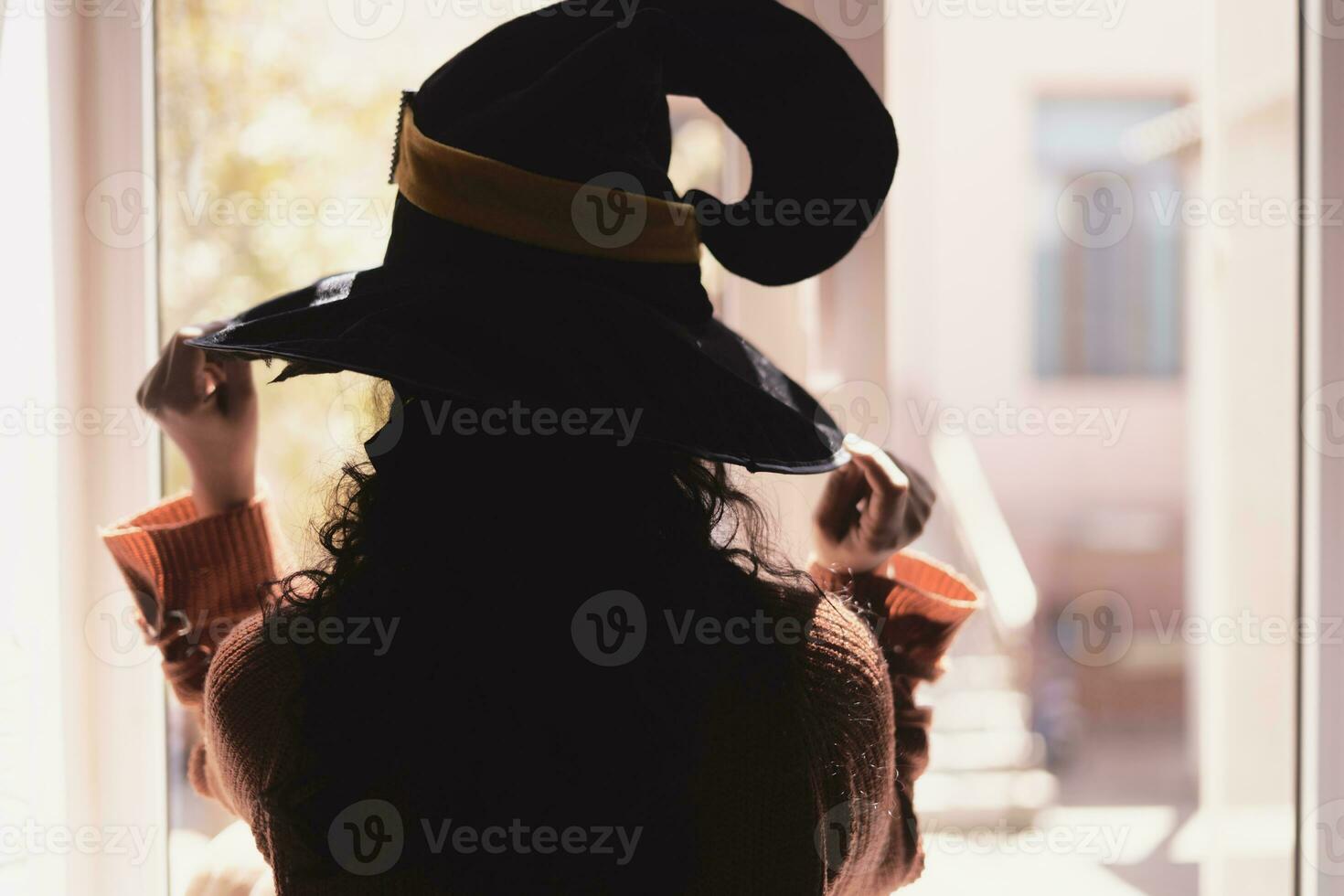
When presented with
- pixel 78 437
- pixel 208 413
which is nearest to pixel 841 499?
pixel 208 413

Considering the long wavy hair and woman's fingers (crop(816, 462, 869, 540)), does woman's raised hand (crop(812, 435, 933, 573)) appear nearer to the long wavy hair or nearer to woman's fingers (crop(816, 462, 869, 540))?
woman's fingers (crop(816, 462, 869, 540))

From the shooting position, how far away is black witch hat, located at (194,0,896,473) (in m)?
0.53

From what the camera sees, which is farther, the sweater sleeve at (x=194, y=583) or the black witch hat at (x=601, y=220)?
the sweater sleeve at (x=194, y=583)

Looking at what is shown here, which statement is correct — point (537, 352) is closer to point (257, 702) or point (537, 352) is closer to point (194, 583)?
point (257, 702)

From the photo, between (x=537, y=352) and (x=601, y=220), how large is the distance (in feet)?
0.25

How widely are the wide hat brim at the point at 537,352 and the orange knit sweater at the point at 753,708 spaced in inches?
5.1

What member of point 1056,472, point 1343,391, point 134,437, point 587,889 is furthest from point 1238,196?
point 1056,472

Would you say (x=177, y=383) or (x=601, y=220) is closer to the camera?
(x=601, y=220)

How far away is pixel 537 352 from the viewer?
0.54 metres

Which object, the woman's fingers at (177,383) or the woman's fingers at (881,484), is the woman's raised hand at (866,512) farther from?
the woman's fingers at (177,383)

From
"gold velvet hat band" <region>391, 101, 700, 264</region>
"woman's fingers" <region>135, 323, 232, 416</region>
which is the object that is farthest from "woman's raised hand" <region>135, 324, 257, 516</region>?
"gold velvet hat band" <region>391, 101, 700, 264</region>

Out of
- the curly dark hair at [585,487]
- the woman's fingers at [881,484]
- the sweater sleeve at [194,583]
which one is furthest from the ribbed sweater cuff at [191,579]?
the woman's fingers at [881,484]

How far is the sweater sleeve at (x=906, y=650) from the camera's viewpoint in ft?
2.34

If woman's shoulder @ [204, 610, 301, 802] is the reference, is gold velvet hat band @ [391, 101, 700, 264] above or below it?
above
